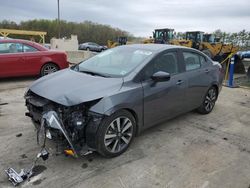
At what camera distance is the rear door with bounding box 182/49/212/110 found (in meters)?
4.62

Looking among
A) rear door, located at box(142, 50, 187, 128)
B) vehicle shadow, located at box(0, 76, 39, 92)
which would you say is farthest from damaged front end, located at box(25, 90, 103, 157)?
vehicle shadow, located at box(0, 76, 39, 92)

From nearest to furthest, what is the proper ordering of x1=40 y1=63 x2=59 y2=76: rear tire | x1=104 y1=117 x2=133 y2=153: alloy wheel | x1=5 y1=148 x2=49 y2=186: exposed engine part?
1. x1=5 y1=148 x2=49 y2=186: exposed engine part
2. x1=104 y1=117 x2=133 y2=153: alloy wheel
3. x1=40 y1=63 x2=59 y2=76: rear tire

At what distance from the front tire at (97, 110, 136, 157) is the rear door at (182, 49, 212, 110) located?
157 cm

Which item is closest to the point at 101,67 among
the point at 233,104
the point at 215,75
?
the point at 215,75

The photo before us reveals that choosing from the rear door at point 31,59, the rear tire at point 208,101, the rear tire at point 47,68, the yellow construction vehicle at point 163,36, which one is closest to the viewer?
the rear tire at point 208,101

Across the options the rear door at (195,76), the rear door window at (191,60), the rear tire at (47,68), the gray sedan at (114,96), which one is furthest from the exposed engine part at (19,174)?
the rear tire at (47,68)

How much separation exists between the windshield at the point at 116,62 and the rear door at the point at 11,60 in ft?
13.3

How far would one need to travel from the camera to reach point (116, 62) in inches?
163

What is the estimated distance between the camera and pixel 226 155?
12.1 ft

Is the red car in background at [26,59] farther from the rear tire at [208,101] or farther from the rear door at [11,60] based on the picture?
the rear tire at [208,101]

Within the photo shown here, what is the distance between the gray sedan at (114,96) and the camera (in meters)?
3.08

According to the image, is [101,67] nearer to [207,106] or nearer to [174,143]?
[174,143]

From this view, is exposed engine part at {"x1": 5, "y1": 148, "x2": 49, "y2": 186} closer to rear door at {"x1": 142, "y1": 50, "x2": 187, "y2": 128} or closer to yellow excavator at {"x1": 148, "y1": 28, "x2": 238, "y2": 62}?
rear door at {"x1": 142, "y1": 50, "x2": 187, "y2": 128}

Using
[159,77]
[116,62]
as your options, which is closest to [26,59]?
[116,62]
